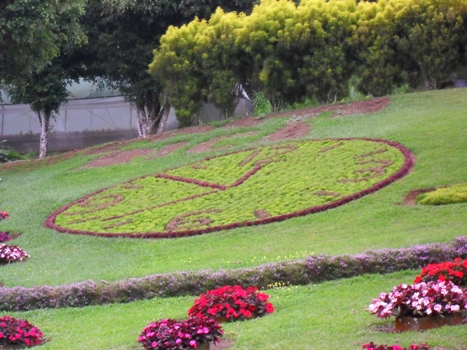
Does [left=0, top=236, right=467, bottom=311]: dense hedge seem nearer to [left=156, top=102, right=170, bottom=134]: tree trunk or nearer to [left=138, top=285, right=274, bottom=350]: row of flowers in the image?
[left=138, top=285, right=274, bottom=350]: row of flowers

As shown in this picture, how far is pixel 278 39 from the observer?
22.1 m

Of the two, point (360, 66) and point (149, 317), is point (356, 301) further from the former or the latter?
point (360, 66)

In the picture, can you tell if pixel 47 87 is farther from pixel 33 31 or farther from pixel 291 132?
pixel 291 132

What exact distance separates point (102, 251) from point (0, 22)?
28.8 feet

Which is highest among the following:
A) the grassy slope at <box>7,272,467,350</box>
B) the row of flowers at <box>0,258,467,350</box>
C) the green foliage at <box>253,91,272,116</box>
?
the green foliage at <box>253,91,272,116</box>

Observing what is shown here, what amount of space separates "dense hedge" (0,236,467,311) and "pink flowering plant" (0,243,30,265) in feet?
9.65

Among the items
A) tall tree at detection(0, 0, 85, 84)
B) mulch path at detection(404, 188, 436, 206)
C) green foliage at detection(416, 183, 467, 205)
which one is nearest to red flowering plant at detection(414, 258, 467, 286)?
green foliage at detection(416, 183, 467, 205)

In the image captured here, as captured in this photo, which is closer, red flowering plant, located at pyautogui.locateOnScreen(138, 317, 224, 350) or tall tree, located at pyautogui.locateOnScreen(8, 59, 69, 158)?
red flowering plant, located at pyautogui.locateOnScreen(138, 317, 224, 350)

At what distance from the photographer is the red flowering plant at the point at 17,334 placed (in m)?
8.68

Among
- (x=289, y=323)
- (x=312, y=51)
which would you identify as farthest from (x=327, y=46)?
(x=289, y=323)

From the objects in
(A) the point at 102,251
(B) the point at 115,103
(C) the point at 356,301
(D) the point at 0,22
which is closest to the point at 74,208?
(A) the point at 102,251

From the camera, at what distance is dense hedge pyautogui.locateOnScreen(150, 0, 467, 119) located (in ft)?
68.8

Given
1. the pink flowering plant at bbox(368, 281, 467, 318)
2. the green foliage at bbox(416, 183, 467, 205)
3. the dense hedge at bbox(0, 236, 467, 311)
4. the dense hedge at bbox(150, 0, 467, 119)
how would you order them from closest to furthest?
the pink flowering plant at bbox(368, 281, 467, 318) < the dense hedge at bbox(0, 236, 467, 311) < the green foliage at bbox(416, 183, 467, 205) < the dense hedge at bbox(150, 0, 467, 119)

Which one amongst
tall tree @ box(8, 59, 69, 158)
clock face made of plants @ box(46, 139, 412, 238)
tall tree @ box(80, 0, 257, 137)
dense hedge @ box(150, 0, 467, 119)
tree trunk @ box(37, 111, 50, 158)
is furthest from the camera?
tree trunk @ box(37, 111, 50, 158)
